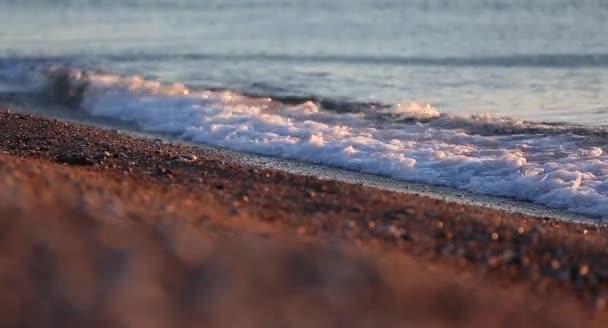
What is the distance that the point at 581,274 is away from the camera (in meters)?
6.12

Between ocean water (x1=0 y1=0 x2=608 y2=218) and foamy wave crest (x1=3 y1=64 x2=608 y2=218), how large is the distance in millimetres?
26

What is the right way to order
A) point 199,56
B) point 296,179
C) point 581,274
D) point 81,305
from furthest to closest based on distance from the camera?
point 199,56, point 296,179, point 581,274, point 81,305

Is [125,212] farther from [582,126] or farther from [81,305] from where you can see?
[582,126]

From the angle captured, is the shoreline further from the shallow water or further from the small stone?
the shallow water

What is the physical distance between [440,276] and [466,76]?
14.6 m

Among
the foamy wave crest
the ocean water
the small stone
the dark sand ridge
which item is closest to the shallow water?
the ocean water

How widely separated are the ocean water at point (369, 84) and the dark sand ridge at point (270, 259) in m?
3.12

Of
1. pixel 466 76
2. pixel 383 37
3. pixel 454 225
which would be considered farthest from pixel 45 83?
pixel 454 225

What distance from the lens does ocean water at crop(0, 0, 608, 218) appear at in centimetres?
1141

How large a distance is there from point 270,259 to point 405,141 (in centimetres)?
773

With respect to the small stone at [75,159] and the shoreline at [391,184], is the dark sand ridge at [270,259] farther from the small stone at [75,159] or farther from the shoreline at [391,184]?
the small stone at [75,159]

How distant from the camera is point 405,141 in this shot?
1262 centimetres

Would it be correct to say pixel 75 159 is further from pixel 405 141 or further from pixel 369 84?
pixel 369 84

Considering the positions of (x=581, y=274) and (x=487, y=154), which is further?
(x=487, y=154)
